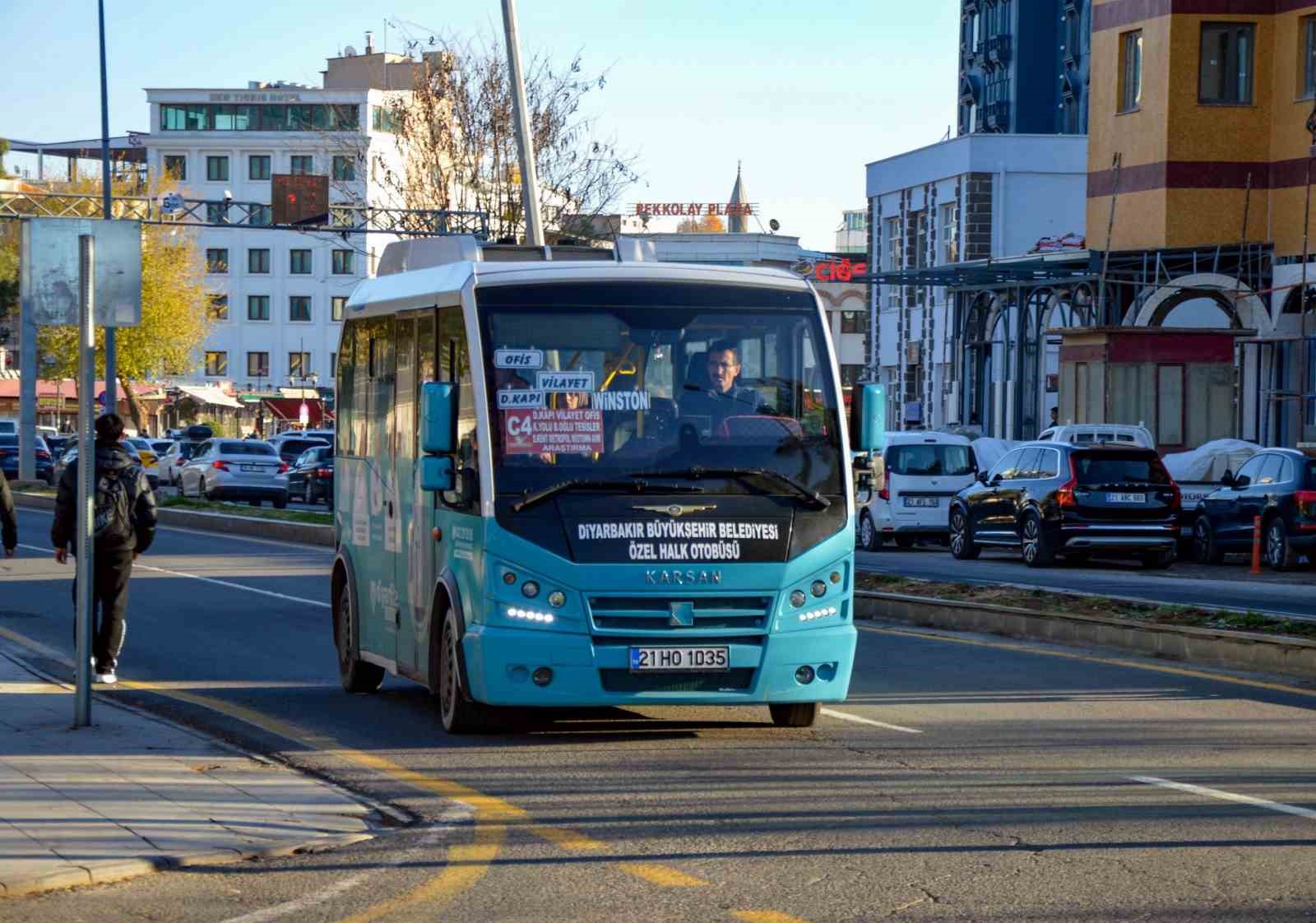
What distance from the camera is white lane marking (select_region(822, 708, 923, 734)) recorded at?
11.9 meters

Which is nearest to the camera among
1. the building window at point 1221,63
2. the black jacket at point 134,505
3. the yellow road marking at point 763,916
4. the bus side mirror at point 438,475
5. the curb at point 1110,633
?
the yellow road marking at point 763,916

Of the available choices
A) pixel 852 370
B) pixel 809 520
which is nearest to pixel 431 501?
pixel 809 520

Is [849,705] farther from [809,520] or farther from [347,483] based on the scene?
[347,483]

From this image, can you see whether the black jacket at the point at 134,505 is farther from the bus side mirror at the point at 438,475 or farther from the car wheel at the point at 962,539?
the car wheel at the point at 962,539

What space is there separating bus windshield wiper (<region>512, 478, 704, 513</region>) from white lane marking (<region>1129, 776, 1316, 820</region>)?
2.76 metres

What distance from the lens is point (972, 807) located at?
9.25 meters

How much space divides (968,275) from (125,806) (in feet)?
137

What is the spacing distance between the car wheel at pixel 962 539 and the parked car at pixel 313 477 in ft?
72.8

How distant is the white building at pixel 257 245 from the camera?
381ft

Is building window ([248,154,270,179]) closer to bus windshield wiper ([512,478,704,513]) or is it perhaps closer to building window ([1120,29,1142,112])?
building window ([1120,29,1142,112])

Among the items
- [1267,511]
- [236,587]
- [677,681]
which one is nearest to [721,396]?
[677,681]

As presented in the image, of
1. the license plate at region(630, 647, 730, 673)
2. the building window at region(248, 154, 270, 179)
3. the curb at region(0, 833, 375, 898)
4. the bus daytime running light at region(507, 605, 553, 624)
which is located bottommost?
the curb at region(0, 833, 375, 898)

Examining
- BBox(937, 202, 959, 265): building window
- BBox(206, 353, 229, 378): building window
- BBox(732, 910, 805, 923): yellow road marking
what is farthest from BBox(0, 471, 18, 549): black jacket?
BBox(206, 353, 229, 378): building window

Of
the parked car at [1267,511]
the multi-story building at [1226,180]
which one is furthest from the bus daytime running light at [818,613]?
the multi-story building at [1226,180]
